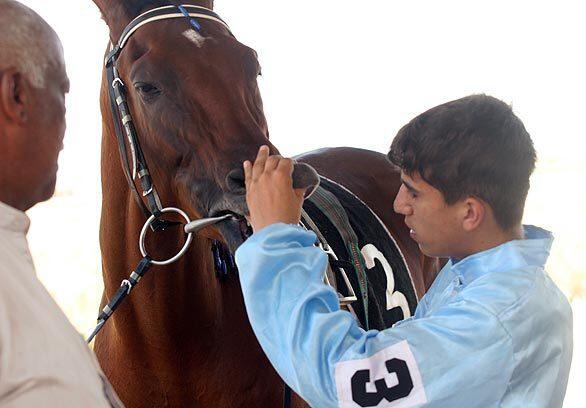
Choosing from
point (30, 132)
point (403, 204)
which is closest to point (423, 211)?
point (403, 204)

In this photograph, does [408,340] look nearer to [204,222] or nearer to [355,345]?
[355,345]

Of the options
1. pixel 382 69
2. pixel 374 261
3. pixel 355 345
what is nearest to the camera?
pixel 355 345

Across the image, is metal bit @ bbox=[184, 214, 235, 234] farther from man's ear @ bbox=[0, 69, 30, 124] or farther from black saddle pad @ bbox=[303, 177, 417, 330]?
man's ear @ bbox=[0, 69, 30, 124]

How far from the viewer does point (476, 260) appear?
1453 millimetres

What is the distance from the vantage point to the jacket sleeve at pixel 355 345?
4.24 ft

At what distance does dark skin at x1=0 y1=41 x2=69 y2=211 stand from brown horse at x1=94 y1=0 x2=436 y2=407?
78 cm

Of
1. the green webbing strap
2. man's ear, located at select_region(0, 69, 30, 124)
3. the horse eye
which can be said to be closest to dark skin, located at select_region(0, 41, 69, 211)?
man's ear, located at select_region(0, 69, 30, 124)

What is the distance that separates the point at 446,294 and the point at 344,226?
4.43 feet

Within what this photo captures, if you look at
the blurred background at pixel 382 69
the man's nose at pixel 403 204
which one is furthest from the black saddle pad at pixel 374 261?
the blurred background at pixel 382 69

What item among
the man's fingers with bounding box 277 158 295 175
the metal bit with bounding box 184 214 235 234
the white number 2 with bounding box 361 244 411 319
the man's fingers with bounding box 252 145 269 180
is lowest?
the white number 2 with bounding box 361 244 411 319

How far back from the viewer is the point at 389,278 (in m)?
3.03

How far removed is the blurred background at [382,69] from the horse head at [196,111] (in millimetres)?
8731

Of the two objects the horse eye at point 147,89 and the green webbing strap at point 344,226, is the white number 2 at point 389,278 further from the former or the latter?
the horse eye at point 147,89

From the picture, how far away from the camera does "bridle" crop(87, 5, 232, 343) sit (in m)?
2.14
